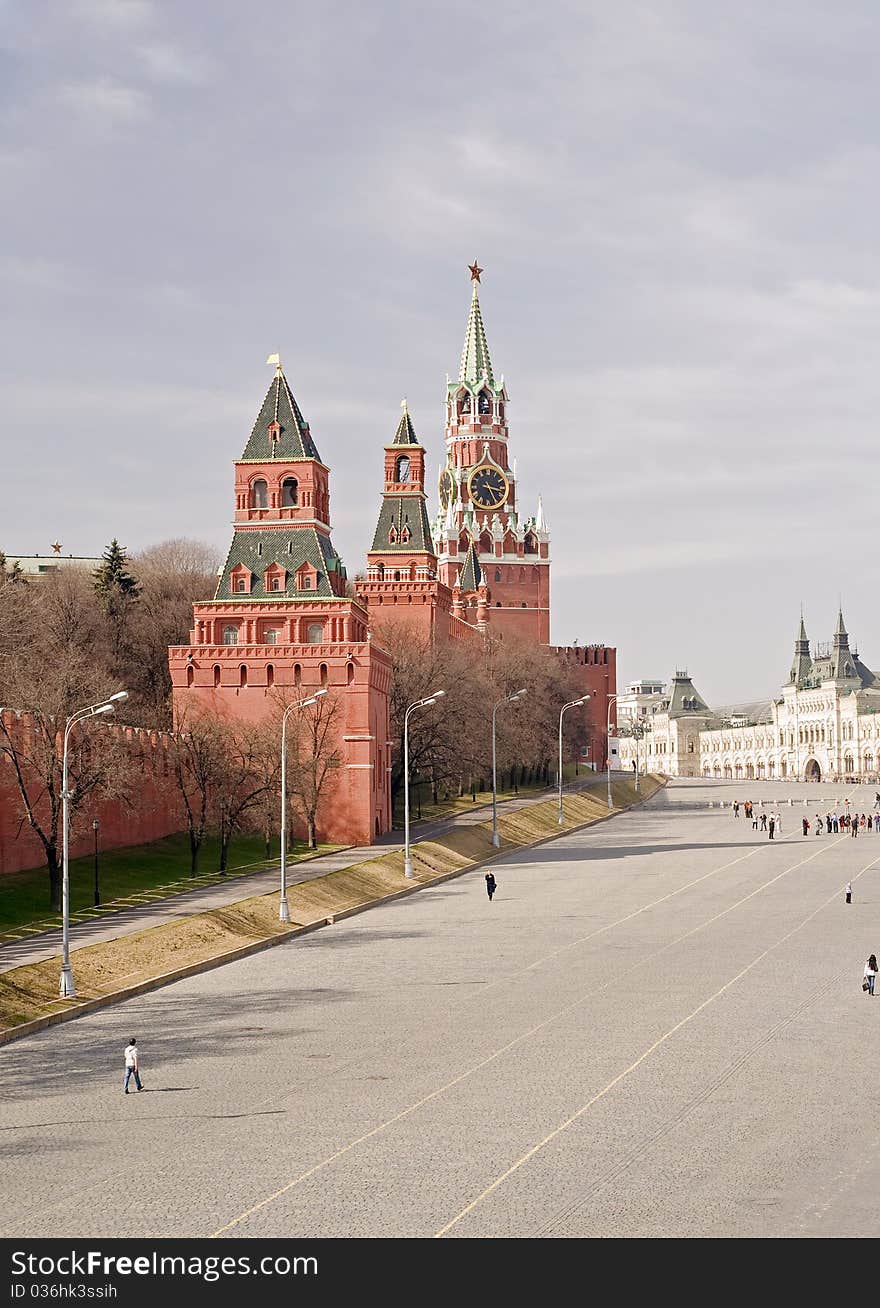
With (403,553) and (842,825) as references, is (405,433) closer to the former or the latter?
(403,553)

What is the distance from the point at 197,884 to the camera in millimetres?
63438

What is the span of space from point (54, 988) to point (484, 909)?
22.8 m

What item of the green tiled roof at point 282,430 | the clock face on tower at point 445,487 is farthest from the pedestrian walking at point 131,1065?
the clock face on tower at point 445,487

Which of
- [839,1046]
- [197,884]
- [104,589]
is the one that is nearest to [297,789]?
[197,884]

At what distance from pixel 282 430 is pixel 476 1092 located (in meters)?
61.6

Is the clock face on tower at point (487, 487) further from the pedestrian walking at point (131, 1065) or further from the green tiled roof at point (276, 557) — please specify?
the pedestrian walking at point (131, 1065)

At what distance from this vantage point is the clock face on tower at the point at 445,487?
174 meters

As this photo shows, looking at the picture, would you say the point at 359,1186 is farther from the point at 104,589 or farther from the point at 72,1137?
the point at 104,589

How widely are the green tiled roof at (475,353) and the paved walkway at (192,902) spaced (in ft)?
315

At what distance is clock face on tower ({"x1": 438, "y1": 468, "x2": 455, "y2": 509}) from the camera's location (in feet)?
571

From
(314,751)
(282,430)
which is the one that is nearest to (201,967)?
(314,751)

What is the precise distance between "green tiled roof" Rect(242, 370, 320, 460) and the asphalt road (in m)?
36.4

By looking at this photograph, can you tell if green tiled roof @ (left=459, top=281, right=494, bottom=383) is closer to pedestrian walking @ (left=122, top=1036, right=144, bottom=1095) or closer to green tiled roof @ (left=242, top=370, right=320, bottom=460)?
green tiled roof @ (left=242, top=370, right=320, bottom=460)
